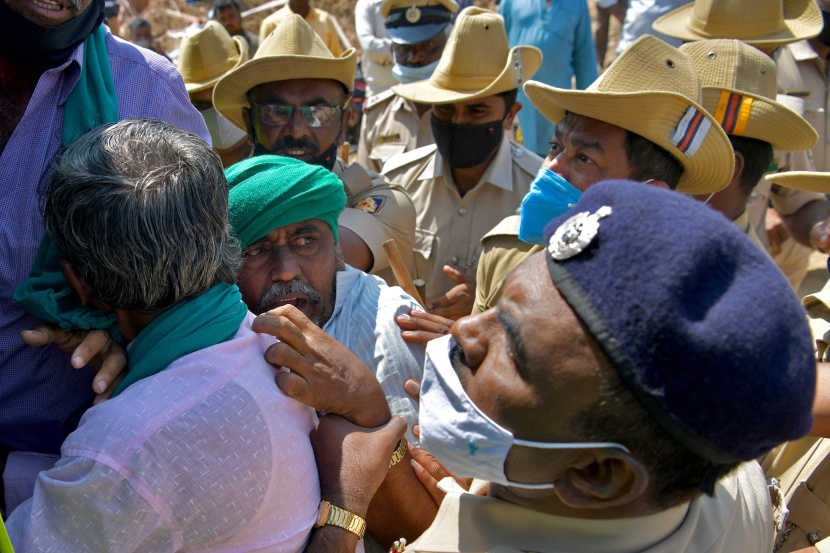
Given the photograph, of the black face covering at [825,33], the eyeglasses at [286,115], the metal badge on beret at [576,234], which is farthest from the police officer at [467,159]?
the metal badge on beret at [576,234]

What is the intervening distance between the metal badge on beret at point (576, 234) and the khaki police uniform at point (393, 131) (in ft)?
15.8

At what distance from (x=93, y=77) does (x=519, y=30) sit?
645 cm

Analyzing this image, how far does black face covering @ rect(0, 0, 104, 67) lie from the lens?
7.28 ft

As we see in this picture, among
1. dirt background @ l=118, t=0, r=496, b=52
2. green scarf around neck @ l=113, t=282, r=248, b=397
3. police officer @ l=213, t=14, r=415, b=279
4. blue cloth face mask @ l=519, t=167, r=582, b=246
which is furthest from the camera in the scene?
dirt background @ l=118, t=0, r=496, b=52

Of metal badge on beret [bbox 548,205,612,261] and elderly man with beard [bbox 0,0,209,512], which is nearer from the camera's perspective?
metal badge on beret [bbox 548,205,612,261]

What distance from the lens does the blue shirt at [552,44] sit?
7.93m

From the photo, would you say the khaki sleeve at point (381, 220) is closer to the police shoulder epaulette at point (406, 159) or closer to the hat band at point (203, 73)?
the police shoulder epaulette at point (406, 159)

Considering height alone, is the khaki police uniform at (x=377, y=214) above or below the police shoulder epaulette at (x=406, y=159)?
above

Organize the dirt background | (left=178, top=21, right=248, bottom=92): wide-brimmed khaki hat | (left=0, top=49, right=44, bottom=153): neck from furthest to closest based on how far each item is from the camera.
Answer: the dirt background → (left=178, top=21, right=248, bottom=92): wide-brimmed khaki hat → (left=0, top=49, right=44, bottom=153): neck

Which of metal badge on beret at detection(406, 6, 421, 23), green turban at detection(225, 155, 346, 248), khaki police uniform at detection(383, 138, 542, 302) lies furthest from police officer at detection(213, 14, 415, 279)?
metal badge on beret at detection(406, 6, 421, 23)

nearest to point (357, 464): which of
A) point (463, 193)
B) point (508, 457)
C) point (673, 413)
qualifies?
point (508, 457)

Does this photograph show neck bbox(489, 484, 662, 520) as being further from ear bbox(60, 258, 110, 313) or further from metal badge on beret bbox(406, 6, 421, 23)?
metal badge on beret bbox(406, 6, 421, 23)

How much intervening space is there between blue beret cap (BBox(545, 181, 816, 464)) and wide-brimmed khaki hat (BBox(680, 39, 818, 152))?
7.11 feet

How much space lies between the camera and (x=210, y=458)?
174 centimetres
